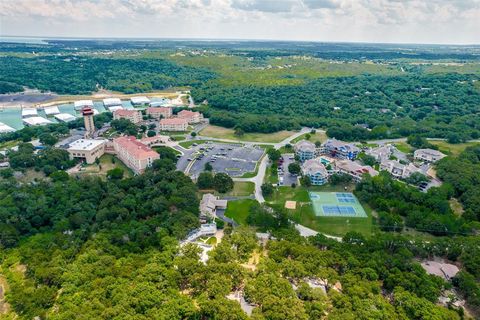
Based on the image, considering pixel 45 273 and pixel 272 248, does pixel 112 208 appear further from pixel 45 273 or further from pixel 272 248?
pixel 272 248

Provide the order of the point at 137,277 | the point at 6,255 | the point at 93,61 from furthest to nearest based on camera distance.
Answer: the point at 93,61 → the point at 6,255 → the point at 137,277

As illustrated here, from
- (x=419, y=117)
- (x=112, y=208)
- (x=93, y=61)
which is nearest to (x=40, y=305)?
(x=112, y=208)

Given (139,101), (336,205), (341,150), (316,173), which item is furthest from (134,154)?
(139,101)

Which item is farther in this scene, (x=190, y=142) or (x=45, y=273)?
(x=190, y=142)

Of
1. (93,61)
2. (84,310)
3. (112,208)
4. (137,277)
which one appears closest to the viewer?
(84,310)

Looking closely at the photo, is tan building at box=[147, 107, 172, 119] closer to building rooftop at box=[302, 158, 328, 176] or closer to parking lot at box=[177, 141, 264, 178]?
parking lot at box=[177, 141, 264, 178]

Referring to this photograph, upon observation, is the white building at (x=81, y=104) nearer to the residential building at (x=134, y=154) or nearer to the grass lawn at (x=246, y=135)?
the grass lawn at (x=246, y=135)

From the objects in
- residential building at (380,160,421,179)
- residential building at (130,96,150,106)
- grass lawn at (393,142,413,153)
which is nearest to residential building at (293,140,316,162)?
residential building at (380,160,421,179)
